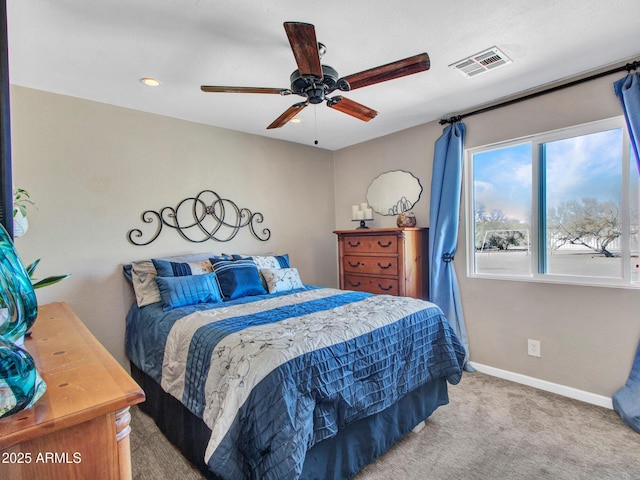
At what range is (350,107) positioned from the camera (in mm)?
2227

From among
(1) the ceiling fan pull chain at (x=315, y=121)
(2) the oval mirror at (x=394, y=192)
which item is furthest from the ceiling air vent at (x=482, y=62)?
(2) the oval mirror at (x=394, y=192)

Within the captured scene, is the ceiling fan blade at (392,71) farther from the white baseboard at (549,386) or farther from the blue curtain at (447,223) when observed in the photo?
the white baseboard at (549,386)

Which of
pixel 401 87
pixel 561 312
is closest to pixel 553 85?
pixel 401 87

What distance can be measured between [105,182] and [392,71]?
2.45 m

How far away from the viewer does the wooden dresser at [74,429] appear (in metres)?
0.65

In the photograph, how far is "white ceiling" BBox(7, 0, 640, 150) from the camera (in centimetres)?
167

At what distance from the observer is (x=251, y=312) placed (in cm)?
219

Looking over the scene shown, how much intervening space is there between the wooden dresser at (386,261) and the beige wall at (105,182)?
1.04 metres

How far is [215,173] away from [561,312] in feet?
11.1

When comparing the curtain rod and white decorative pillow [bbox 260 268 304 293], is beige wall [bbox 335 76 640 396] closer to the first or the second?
the curtain rod

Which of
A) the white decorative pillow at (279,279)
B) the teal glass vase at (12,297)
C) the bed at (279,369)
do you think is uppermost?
the teal glass vase at (12,297)

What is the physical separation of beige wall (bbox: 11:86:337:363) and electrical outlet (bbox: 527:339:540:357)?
2.78 meters

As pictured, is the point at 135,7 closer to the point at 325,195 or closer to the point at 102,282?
the point at 102,282

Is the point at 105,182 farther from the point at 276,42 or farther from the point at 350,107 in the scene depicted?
the point at 350,107
